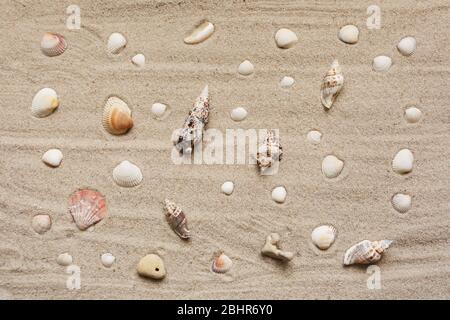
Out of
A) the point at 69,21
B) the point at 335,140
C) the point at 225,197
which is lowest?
the point at 225,197

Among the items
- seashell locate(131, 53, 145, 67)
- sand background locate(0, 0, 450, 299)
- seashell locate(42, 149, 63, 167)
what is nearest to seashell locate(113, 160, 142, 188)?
sand background locate(0, 0, 450, 299)

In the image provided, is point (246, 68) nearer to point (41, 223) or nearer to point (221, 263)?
point (221, 263)

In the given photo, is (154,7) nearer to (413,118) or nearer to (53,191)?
(53,191)

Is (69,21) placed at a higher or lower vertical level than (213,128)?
higher

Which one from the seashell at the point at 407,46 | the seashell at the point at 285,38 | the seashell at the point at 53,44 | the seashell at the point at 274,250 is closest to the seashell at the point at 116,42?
the seashell at the point at 53,44
